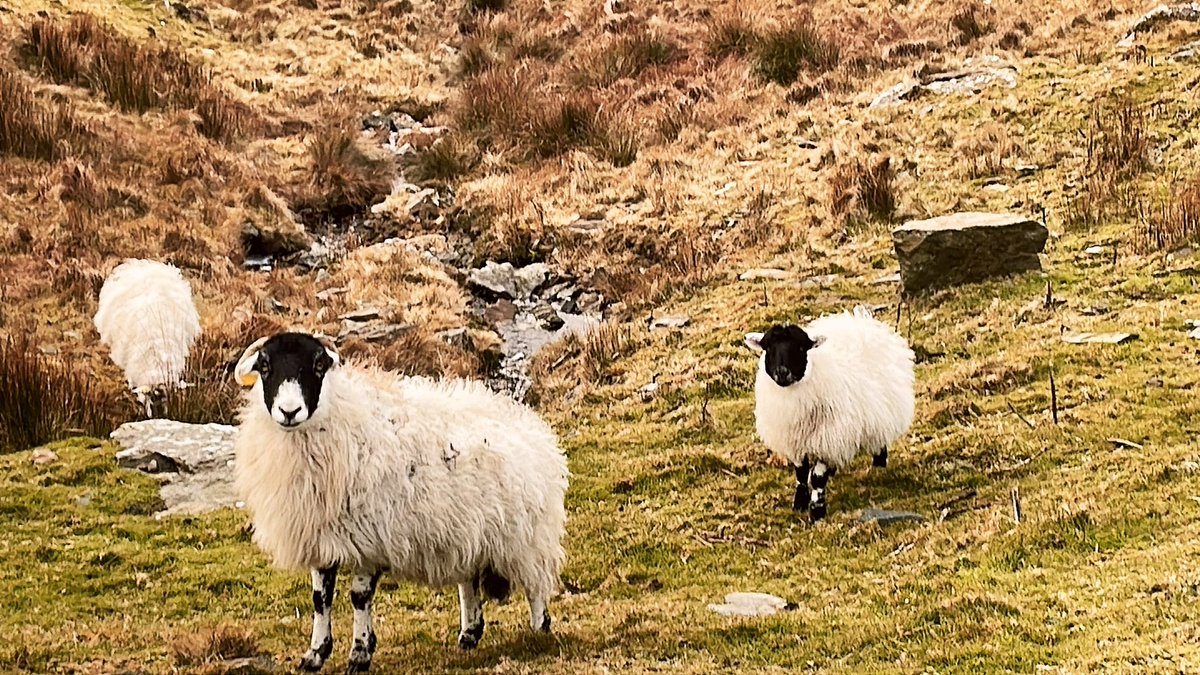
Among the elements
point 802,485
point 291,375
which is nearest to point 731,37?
point 802,485

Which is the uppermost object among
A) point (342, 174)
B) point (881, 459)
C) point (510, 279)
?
point (342, 174)

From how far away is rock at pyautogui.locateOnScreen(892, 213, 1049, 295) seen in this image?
12.4 meters

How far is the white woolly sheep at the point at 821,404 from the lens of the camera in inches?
343

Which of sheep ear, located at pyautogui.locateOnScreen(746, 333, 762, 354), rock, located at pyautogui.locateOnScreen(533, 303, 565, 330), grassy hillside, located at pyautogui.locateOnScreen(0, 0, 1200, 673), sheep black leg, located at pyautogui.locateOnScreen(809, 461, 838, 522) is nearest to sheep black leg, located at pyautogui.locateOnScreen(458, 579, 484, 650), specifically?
grassy hillside, located at pyautogui.locateOnScreen(0, 0, 1200, 673)

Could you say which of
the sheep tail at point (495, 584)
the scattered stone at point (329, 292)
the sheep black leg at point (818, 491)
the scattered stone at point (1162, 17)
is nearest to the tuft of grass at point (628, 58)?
the scattered stone at point (1162, 17)

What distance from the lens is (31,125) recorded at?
661 inches

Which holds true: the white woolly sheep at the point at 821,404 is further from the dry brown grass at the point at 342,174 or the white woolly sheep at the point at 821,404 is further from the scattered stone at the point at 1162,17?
the dry brown grass at the point at 342,174

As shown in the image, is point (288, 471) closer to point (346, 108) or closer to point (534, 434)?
point (534, 434)

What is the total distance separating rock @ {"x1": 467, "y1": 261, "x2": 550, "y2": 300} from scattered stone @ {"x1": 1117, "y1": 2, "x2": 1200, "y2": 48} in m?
9.43

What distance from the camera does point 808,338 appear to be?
887cm

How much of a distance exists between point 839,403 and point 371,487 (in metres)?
3.85

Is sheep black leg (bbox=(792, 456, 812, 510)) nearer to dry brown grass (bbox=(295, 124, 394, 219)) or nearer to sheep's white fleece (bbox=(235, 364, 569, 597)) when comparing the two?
sheep's white fleece (bbox=(235, 364, 569, 597))

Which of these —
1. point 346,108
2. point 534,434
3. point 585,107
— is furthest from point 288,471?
point 346,108

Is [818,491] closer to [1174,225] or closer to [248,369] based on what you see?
[248,369]
